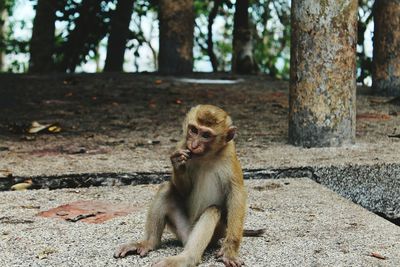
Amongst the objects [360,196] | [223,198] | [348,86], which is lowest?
[360,196]

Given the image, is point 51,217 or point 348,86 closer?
point 51,217

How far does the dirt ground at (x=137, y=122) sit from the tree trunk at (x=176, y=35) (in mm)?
386

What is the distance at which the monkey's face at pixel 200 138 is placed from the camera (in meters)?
3.34

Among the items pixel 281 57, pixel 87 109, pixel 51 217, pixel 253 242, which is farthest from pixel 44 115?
pixel 281 57

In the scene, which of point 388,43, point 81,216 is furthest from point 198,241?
point 388,43

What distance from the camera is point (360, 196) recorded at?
5301mm

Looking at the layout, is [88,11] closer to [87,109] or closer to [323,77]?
[87,109]

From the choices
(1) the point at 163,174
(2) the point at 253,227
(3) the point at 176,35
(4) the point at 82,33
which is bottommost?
(2) the point at 253,227

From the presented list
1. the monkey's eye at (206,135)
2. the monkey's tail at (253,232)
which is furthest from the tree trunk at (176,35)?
the monkey's eye at (206,135)

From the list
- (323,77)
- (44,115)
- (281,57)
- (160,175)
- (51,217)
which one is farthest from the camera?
(281,57)

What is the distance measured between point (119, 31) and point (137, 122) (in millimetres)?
5800

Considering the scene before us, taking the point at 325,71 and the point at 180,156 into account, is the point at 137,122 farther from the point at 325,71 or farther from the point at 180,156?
the point at 180,156

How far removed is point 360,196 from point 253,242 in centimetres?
183

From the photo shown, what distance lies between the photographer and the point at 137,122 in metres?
7.72
